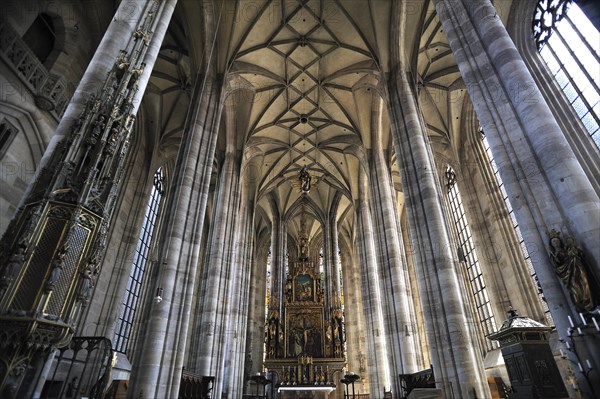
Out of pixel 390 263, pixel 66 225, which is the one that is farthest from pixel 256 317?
pixel 66 225

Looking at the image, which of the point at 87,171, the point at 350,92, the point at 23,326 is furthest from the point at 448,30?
the point at 350,92

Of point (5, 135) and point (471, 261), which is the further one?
point (471, 261)

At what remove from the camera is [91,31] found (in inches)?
484

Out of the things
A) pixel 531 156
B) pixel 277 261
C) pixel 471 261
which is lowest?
pixel 531 156

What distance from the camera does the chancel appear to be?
4.72 m

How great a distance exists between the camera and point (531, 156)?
19.2 feet

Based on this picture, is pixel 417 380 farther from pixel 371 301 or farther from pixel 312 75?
pixel 312 75

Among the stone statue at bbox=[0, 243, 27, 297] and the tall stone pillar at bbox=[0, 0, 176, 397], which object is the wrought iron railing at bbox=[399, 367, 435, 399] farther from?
the stone statue at bbox=[0, 243, 27, 297]

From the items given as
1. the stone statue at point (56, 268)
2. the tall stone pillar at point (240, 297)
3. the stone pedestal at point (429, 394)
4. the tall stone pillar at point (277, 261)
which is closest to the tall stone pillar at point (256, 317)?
the tall stone pillar at point (240, 297)

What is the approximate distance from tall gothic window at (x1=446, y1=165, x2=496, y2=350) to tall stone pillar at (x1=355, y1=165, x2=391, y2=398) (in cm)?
499

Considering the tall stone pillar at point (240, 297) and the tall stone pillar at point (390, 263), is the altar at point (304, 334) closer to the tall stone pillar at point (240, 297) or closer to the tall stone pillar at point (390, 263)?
the tall stone pillar at point (240, 297)

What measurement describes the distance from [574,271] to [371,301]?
17129mm

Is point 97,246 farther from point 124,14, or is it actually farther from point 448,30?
point 448,30

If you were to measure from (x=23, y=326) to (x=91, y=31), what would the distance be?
40.6 ft
